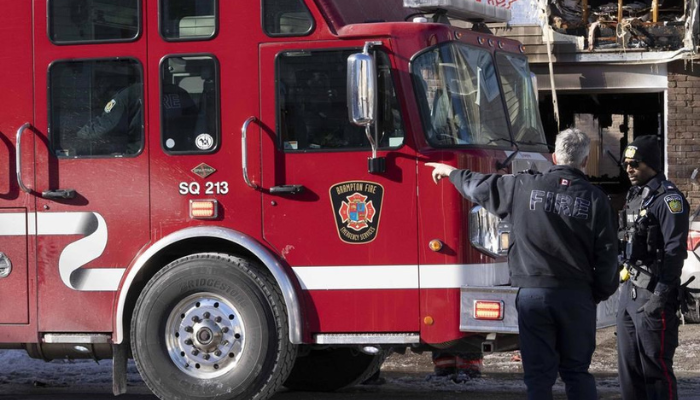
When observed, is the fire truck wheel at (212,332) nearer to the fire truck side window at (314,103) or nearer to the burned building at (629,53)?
the fire truck side window at (314,103)

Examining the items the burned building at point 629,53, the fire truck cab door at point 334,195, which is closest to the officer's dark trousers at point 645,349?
the fire truck cab door at point 334,195

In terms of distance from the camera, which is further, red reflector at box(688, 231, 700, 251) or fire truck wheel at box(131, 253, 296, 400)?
red reflector at box(688, 231, 700, 251)

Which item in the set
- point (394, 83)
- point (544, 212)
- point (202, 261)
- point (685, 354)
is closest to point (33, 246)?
point (202, 261)

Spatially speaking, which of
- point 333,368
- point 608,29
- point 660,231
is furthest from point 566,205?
point 608,29

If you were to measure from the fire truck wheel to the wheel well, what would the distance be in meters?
0.14

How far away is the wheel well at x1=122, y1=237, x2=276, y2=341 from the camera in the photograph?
7723mm

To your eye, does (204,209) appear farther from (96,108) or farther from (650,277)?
(650,277)

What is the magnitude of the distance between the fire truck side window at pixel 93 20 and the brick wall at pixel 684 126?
893cm

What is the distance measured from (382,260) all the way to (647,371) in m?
1.75

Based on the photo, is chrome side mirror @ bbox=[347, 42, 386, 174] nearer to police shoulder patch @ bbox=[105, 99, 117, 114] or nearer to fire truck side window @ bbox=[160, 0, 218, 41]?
fire truck side window @ bbox=[160, 0, 218, 41]

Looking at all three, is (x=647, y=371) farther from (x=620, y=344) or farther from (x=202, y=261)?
(x=202, y=261)

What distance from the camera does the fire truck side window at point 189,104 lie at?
7648 millimetres

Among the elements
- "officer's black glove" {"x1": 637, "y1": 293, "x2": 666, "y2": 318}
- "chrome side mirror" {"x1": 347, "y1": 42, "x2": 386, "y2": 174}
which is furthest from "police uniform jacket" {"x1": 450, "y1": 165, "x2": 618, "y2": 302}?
"chrome side mirror" {"x1": 347, "y1": 42, "x2": 386, "y2": 174}

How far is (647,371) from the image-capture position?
6.72 m
